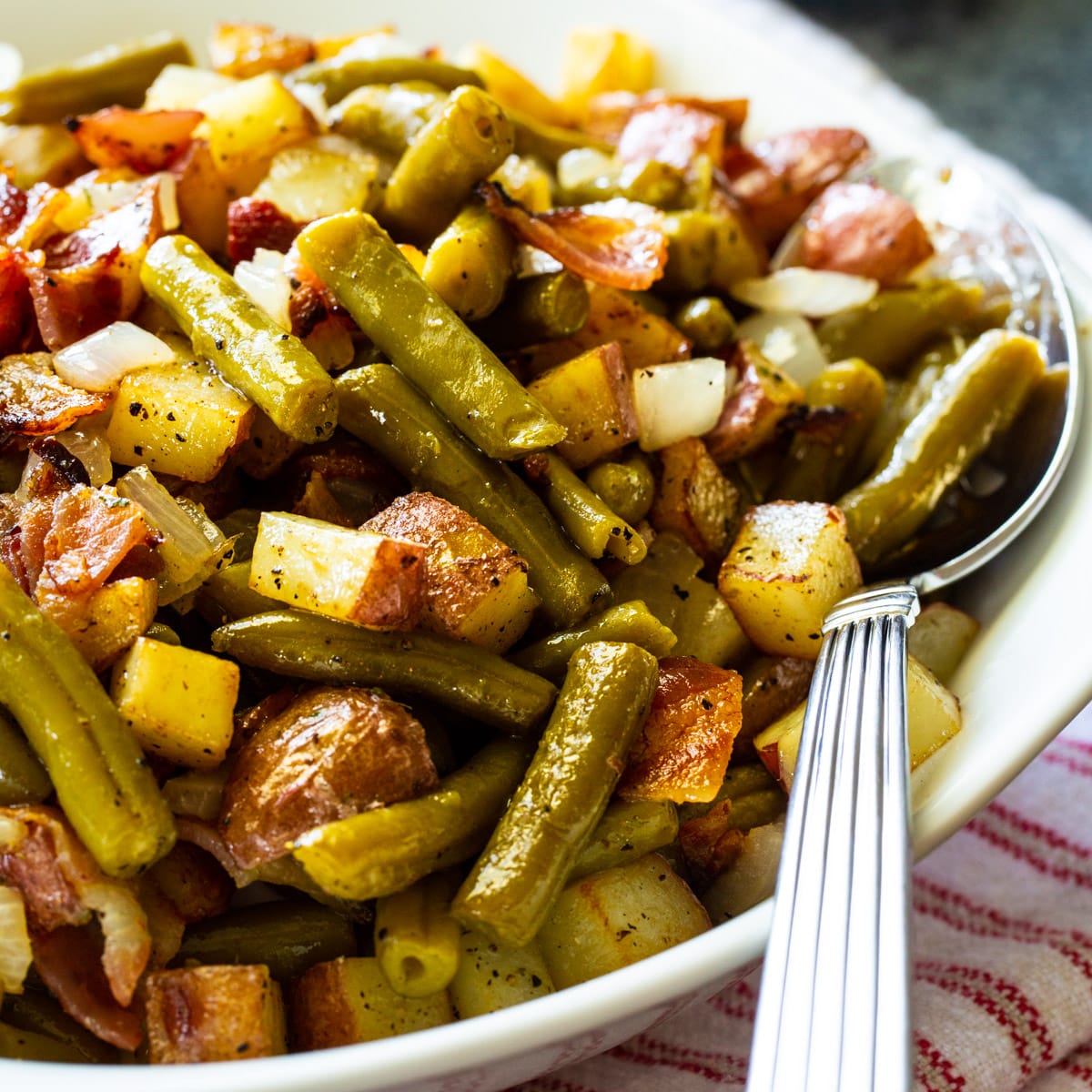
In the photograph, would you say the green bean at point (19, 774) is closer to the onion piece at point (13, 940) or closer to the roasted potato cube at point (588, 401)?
the onion piece at point (13, 940)

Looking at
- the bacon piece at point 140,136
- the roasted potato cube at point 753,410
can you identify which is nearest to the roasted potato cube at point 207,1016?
the roasted potato cube at point 753,410

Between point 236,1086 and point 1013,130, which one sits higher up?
point 1013,130

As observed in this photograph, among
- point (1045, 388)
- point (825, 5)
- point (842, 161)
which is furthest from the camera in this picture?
point (825, 5)

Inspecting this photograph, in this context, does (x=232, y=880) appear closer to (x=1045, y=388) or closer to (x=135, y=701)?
(x=135, y=701)

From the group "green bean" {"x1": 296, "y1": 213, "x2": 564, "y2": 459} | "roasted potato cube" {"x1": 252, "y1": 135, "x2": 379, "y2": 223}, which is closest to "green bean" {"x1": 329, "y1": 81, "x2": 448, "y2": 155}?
"roasted potato cube" {"x1": 252, "y1": 135, "x2": 379, "y2": 223}

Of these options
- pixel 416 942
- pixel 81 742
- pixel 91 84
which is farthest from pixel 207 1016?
pixel 91 84

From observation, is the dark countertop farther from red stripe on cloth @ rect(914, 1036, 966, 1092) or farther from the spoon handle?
red stripe on cloth @ rect(914, 1036, 966, 1092)

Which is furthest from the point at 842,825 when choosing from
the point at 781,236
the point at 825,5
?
the point at 825,5
